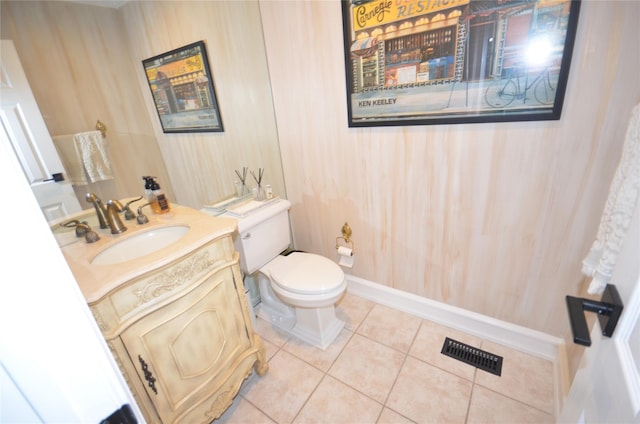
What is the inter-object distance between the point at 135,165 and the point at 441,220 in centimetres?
164

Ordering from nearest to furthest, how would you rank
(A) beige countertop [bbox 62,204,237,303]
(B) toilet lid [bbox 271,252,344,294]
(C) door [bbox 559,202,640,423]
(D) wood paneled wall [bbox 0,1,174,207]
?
(C) door [bbox 559,202,640,423] < (A) beige countertop [bbox 62,204,237,303] < (D) wood paneled wall [bbox 0,1,174,207] < (B) toilet lid [bbox 271,252,344,294]

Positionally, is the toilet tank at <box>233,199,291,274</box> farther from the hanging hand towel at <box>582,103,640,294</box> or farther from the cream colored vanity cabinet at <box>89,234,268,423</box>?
the hanging hand towel at <box>582,103,640,294</box>

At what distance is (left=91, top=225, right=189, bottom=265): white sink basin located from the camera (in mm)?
1167

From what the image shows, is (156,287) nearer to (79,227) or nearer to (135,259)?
(135,259)

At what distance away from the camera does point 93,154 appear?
119 centimetres

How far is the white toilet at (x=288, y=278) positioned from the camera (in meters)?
1.61

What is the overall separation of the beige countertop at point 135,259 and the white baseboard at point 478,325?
1.26 meters

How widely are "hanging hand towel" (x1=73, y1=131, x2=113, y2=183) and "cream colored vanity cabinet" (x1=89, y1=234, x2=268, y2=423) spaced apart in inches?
22.7

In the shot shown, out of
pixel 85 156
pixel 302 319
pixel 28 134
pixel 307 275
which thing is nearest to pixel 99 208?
pixel 85 156

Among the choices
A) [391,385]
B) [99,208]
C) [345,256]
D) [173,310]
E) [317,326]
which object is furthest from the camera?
[345,256]

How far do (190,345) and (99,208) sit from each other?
28.0 inches

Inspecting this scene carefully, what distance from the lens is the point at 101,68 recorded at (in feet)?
3.95

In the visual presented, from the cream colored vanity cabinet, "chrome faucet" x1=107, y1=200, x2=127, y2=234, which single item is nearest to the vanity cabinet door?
the cream colored vanity cabinet

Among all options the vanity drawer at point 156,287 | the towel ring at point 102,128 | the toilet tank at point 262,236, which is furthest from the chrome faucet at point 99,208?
the toilet tank at point 262,236
